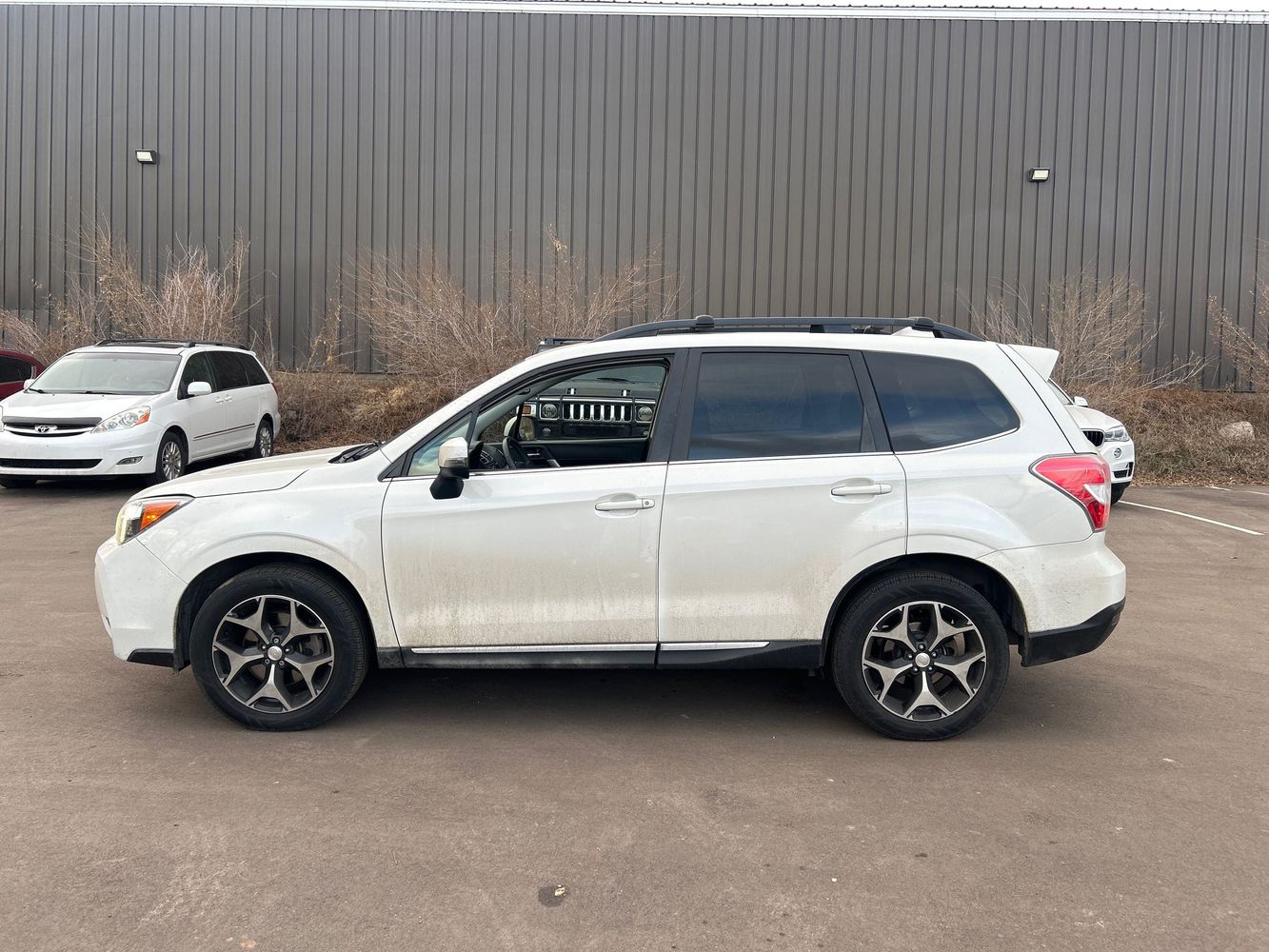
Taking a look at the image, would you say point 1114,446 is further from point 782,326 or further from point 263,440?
point 263,440

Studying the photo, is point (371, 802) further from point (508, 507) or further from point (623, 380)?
point (623, 380)

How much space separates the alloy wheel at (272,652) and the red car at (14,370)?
12689 mm

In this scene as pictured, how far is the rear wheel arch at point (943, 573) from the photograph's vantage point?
16.4 feet

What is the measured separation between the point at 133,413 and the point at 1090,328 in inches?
553

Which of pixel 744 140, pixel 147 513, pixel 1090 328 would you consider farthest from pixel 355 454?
pixel 744 140

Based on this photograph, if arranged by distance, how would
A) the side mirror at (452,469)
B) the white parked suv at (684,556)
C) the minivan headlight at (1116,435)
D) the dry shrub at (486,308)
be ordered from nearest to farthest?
the side mirror at (452,469)
the white parked suv at (684,556)
the minivan headlight at (1116,435)
the dry shrub at (486,308)

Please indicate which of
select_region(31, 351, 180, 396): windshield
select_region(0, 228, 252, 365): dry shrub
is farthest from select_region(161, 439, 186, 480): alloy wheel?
select_region(0, 228, 252, 365): dry shrub

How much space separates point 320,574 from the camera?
197 inches

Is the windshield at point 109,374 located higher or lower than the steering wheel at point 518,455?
higher

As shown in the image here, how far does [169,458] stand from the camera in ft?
44.0

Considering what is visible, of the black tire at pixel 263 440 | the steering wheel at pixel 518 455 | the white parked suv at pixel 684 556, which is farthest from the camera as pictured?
the black tire at pixel 263 440

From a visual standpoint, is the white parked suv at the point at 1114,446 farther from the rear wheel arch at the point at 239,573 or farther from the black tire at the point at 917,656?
the rear wheel arch at the point at 239,573

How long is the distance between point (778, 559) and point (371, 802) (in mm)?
1888

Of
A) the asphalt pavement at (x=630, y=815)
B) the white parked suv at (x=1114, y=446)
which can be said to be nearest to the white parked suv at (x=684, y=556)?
the asphalt pavement at (x=630, y=815)
